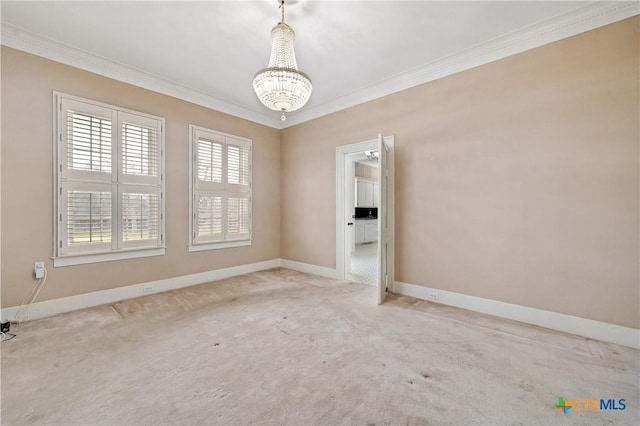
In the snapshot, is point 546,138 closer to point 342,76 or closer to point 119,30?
point 342,76

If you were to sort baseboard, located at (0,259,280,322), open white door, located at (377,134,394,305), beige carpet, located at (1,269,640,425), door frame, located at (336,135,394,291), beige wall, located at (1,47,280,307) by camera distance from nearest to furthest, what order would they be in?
beige carpet, located at (1,269,640,425) < beige wall, located at (1,47,280,307) < baseboard, located at (0,259,280,322) < open white door, located at (377,134,394,305) < door frame, located at (336,135,394,291)

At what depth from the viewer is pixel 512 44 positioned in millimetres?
2873

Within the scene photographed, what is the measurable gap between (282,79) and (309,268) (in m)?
3.54

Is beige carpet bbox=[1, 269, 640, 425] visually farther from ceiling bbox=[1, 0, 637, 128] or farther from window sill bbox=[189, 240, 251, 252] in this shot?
ceiling bbox=[1, 0, 637, 128]

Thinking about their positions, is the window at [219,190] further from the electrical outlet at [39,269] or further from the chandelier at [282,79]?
the chandelier at [282,79]

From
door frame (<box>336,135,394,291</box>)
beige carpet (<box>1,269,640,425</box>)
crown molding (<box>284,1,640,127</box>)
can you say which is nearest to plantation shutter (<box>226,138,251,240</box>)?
door frame (<box>336,135,394,291</box>)

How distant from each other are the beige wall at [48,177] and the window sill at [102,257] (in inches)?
2.3

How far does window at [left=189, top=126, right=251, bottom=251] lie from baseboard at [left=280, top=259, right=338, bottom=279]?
0.92 meters

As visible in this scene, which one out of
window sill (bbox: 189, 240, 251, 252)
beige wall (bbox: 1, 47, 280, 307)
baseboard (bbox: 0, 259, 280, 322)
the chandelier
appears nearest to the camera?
the chandelier

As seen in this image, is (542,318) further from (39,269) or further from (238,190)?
(39,269)

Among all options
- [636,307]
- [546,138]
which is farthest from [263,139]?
[636,307]

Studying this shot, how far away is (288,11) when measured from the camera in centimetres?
249

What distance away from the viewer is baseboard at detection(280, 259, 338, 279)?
468 centimetres
